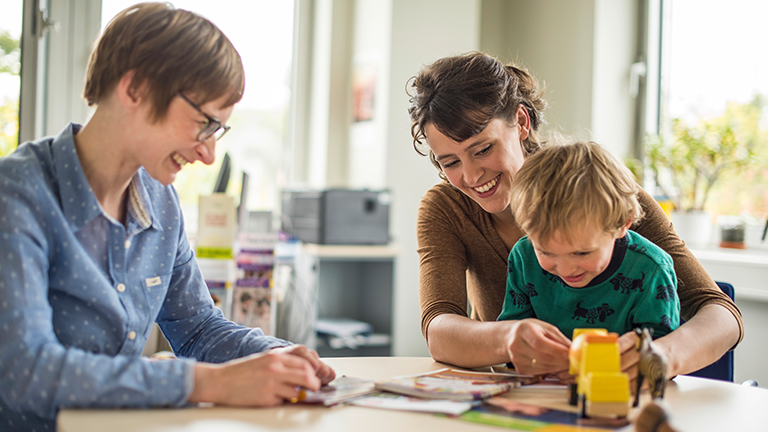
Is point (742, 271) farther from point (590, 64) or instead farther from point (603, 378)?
point (603, 378)

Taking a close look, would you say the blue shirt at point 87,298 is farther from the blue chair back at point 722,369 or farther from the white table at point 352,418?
the blue chair back at point 722,369

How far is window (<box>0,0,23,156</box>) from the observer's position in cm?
271

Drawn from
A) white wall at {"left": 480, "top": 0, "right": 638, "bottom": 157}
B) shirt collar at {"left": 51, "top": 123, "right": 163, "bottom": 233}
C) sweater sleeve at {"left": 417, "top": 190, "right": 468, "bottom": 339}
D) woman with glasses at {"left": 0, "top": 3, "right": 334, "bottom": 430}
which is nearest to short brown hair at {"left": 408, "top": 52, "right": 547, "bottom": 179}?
sweater sleeve at {"left": 417, "top": 190, "right": 468, "bottom": 339}

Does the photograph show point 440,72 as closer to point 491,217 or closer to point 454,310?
point 491,217

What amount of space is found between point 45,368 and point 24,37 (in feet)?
8.25

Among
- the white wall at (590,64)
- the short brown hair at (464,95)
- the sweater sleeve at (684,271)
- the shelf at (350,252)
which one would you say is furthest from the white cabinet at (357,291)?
the sweater sleeve at (684,271)

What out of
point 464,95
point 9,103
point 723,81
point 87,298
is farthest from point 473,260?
point 9,103

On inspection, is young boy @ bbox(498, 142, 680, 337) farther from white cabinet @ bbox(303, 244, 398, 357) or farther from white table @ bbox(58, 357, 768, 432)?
white cabinet @ bbox(303, 244, 398, 357)

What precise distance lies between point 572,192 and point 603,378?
0.37 meters

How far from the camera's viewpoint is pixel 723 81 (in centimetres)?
286

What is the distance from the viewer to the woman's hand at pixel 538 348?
931 mm

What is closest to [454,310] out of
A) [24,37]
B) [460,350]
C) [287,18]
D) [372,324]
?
[460,350]

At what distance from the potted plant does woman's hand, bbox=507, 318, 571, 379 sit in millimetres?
2041

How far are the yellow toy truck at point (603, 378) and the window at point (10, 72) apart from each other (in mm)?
2739
